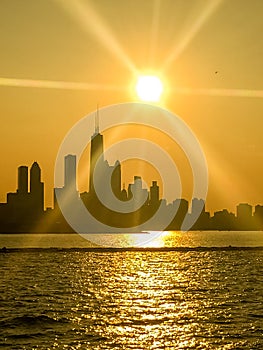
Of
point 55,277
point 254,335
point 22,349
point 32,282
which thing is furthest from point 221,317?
point 55,277

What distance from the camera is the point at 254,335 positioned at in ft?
168

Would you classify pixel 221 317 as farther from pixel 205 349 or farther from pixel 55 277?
pixel 55 277

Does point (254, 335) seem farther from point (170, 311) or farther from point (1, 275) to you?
point (1, 275)

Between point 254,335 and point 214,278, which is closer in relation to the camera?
point 254,335

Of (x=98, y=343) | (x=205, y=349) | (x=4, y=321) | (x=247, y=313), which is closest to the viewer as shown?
(x=205, y=349)

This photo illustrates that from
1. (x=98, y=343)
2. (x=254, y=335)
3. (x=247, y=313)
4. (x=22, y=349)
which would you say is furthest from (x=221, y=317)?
(x=22, y=349)

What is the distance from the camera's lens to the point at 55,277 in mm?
113312

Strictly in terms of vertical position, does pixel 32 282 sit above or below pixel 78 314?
above

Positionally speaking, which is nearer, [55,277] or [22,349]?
[22,349]

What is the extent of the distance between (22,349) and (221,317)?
21.0 meters

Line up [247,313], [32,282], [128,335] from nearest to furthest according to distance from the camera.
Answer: [128,335]
[247,313]
[32,282]

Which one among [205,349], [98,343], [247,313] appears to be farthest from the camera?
[247,313]

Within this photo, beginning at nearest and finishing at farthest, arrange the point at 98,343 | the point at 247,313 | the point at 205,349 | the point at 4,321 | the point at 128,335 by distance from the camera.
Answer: the point at 205,349
the point at 98,343
the point at 128,335
the point at 4,321
the point at 247,313

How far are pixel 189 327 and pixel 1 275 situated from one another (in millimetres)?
65898
